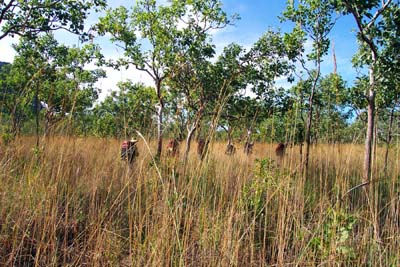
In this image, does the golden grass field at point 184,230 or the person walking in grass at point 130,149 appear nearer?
the golden grass field at point 184,230

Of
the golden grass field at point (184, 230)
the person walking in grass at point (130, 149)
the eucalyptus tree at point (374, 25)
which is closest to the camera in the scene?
the golden grass field at point (184, 230)

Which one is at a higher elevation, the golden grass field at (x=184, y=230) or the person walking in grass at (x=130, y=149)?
the person walking in grass at (x=130, y=149)

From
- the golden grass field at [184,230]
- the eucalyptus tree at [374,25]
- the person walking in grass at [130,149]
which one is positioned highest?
the eucalyptus tree at [374,25]

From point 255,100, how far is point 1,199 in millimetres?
7519

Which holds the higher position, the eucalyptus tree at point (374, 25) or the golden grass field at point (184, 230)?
the eucalyptus tree at point (374, 25)

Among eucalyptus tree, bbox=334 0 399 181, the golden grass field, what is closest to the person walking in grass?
the golden grass field

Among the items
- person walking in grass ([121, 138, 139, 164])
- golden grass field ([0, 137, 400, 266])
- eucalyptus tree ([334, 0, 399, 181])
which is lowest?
golden grass field ([0, 137, 400, 266])

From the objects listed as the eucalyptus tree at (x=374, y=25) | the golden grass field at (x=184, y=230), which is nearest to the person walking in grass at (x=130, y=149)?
the golden grass field at (x=184, y=230)

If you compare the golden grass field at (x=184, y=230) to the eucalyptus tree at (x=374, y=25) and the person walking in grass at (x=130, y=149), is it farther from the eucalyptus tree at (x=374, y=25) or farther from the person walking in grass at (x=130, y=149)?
the eucalyptus tree at (x=374, y=25)

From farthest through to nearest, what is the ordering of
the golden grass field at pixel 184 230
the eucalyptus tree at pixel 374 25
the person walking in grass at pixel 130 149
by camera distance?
the eucalyptus tree at pixel 374 25, the person walking in grass at pixel 130 149, the golden grass field at pixel 184 230

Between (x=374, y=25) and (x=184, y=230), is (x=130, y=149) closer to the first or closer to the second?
(x=184, y=230)

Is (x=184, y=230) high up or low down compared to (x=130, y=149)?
down

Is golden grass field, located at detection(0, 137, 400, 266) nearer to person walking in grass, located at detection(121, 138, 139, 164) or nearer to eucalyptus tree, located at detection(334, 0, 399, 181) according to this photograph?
person walking in grass, located at detection(121, 138, 139, 164)

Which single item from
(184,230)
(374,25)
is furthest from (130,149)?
(374,25)
